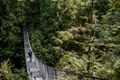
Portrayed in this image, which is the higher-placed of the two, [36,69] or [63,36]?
[63,36]

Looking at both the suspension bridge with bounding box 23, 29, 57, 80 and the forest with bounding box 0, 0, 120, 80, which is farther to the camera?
the suspension bridge with bounding box 23, 29, 57, 80

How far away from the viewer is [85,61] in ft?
26.9

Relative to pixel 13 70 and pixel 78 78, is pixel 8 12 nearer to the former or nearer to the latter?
pixel 13 70

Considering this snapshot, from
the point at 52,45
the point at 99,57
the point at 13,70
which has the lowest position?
the point at 13,70

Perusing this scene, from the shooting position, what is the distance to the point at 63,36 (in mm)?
11828

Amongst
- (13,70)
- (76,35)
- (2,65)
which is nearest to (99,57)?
(76,35)

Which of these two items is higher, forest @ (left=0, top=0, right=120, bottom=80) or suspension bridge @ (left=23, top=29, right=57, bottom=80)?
forest @ (left=0, top=0, right=120, bottom=80)

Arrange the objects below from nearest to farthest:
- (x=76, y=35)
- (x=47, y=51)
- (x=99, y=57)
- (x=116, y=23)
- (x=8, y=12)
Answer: (x=116, y=23) → (x=99, y=57) → (x=76, y=35) → (x=47, y=51) → (x=8, y=12)

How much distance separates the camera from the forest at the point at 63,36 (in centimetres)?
744

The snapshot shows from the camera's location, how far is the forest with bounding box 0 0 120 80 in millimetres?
7438

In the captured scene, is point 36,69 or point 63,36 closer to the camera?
point 63,36

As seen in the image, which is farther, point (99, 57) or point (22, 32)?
point (22, 32)

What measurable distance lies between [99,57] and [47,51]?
5.62 m

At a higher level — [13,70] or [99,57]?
[99,57]
